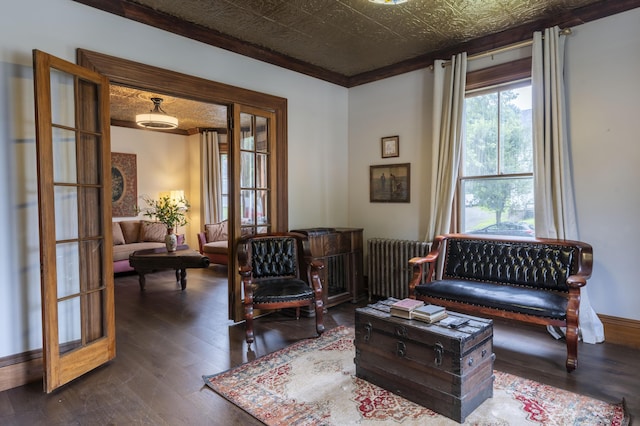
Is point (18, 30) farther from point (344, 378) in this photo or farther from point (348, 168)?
point (348, 168)

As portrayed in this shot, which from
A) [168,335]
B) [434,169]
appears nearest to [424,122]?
[434,169]

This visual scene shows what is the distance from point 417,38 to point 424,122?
→ 0.97 m

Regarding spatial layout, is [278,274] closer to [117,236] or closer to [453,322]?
[453,322]

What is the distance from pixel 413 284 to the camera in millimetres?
3699

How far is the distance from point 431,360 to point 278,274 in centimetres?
215

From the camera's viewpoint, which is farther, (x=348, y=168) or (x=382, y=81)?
(x=348, y=168)

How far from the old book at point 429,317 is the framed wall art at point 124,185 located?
6.49 m

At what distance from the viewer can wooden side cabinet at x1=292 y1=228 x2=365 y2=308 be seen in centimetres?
436

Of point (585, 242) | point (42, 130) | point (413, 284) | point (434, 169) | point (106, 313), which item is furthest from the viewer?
point (434, 169)

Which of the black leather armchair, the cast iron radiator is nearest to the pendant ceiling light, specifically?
the black leather armchair

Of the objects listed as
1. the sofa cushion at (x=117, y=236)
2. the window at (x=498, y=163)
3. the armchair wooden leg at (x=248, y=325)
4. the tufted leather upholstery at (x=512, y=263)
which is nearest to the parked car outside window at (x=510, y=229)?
the window at (x=498, y=163)

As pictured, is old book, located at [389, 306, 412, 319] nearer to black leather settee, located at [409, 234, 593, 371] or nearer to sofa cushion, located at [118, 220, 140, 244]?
black leather settee, located at [409, 234, 593, 371]

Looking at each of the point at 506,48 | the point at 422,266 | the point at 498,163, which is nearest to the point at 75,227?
the point at 422,266

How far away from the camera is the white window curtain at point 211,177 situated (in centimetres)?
782
